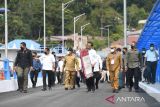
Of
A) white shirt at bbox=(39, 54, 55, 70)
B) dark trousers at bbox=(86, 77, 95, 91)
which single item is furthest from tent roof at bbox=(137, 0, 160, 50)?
white shirt at bbox=(39, 54, 55, 70)

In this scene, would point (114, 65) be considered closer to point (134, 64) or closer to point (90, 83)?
point (134, 64)

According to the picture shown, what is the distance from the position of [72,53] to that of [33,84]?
4.87m

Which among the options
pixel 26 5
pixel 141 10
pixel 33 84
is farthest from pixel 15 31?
pixel 33 84

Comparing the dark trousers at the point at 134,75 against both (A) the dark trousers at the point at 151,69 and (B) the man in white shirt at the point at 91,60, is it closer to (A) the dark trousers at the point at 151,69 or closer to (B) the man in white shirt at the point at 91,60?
(B) the man in white shirt at the point at 91,60

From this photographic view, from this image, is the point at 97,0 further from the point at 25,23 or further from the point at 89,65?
the point at 89,65

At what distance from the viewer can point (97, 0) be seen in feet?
446

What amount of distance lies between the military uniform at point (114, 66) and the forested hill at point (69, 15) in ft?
215

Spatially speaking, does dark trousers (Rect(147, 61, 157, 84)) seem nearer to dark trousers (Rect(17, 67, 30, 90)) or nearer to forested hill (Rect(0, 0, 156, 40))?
dark trousers (Rect(17, 67, 30, 90))

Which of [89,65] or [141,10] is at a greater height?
[141,10]

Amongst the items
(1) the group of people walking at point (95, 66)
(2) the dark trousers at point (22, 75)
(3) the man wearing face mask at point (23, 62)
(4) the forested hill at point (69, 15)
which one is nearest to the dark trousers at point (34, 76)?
(1) the group of people walking at point (95, 66)

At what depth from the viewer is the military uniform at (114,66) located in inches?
766

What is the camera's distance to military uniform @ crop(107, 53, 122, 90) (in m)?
19.5

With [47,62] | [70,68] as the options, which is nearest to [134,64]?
[70,68]

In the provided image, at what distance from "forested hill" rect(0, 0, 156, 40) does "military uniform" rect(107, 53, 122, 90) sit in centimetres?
6550
